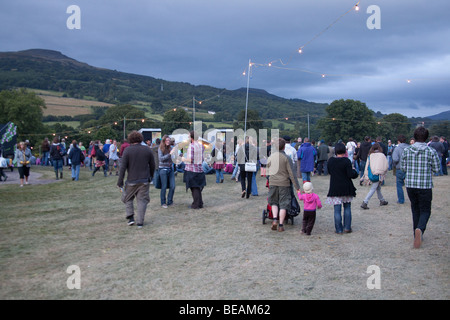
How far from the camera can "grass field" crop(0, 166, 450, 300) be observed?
14.5 ft

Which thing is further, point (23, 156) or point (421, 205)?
point (23, 156)

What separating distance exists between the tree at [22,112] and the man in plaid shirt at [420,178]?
64950 millimetres

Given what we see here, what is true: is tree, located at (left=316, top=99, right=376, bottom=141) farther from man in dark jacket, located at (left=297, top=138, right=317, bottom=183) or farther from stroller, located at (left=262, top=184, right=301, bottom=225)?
stroller, located at (left=262, top=184, right=301, bottom=225)

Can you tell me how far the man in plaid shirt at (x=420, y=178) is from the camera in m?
6.36

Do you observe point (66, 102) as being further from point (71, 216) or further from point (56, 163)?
point (71, 216)

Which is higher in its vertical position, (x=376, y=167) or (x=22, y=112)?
(x=22, y=112)

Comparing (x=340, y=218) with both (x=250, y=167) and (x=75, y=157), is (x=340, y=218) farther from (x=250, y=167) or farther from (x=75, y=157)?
(x=75, y=157)

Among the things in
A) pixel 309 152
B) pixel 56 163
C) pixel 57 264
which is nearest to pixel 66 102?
pixel 56 163

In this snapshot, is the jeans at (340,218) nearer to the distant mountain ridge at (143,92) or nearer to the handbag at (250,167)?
the handbag at (250,167)

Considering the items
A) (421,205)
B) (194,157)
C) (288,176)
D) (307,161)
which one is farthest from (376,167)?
(194,157)

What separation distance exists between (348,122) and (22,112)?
5912 centimetres

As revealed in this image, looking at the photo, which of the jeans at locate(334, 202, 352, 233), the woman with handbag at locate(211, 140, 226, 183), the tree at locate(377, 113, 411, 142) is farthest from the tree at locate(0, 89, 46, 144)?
the tree at locate(377, 113, 411, 142)

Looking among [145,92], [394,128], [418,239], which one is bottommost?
[418,239]

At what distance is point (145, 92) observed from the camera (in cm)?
10419
